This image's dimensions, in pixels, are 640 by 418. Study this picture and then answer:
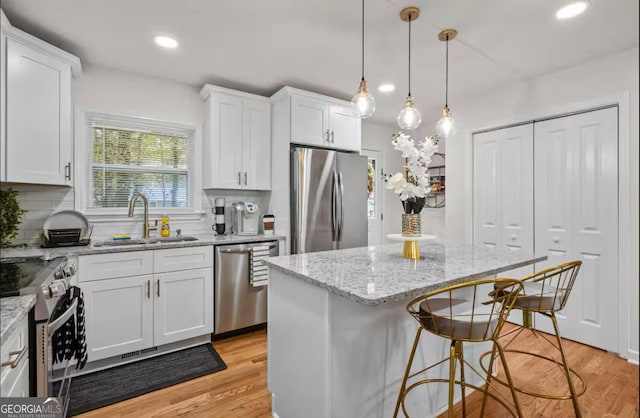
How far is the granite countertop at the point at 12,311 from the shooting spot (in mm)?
988

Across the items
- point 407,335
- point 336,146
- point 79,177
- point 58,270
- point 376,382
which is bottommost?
point 376,382

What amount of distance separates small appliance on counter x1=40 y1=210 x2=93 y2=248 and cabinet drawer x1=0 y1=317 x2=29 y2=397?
1.38m

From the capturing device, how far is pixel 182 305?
2.67m

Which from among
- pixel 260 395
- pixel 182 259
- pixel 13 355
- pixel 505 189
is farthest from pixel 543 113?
pixel 13 355

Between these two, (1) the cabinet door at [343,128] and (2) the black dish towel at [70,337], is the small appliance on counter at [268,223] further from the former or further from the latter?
(2) the black dish towel at [70,337]

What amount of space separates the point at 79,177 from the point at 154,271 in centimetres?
110

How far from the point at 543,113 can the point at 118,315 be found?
4.01 metres

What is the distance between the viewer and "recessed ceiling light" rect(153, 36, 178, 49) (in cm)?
239

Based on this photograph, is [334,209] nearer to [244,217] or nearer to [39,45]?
[244,217]

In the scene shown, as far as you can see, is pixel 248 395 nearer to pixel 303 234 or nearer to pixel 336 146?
pixel 303 234

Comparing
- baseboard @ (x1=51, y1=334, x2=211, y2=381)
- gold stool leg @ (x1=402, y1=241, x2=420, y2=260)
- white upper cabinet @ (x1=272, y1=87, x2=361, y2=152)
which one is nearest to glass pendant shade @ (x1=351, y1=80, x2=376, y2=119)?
gold stool leg @ (x1=402, y1=241, x2=420, y2=260)

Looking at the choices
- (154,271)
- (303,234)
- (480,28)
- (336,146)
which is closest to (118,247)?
(154,271)

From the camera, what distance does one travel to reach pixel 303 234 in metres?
3.17

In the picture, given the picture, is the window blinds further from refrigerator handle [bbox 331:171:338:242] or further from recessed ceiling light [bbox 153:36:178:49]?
refrigerator handle [bbox 331:171:338:242]
